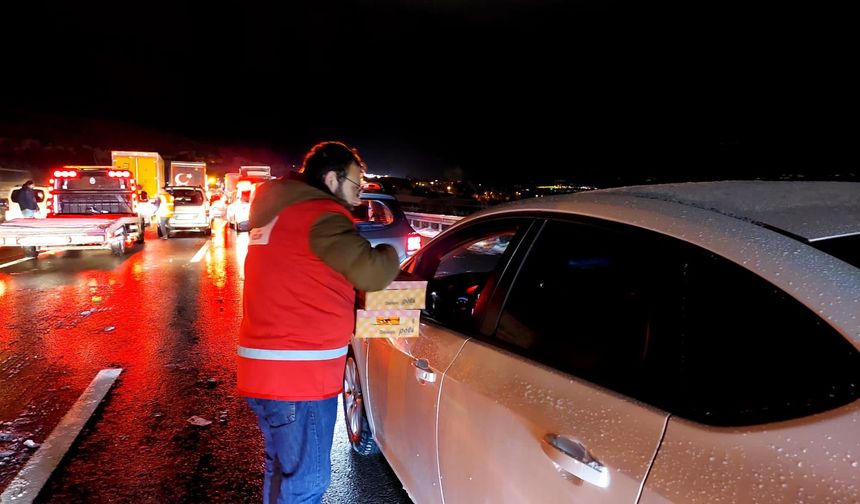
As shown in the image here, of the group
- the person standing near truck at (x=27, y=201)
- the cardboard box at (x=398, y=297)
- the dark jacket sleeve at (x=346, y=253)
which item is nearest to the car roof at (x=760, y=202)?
the cardboard box at (x=398, y=297)

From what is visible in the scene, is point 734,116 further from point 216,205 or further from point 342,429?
point 342,429

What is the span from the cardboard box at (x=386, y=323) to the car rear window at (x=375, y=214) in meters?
5.26

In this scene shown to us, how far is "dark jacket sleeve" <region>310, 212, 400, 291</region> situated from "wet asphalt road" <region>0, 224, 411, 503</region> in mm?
1726

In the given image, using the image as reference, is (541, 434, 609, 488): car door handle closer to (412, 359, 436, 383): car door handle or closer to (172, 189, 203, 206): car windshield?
(412, 359, 436, 383): car door handle

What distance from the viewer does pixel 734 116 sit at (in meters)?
81.8

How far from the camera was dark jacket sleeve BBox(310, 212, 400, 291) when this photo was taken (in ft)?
6.64

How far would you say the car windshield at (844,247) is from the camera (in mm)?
1366

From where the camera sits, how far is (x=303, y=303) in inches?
83.4

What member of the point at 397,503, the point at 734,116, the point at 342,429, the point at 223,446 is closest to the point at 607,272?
the point at 397,503

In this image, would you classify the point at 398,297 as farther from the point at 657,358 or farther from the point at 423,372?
the point at 657,358

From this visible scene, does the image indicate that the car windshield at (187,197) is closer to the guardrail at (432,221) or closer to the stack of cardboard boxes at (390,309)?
the guardrail at (432,221)

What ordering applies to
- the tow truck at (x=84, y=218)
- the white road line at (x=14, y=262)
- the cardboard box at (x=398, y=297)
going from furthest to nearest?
the tow truck at (x=84, y=218) → the white road line at (x=14, y=262) → the cardboard box at (x=398, y=297)

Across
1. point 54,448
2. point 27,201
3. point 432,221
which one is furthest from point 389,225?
point 27,201

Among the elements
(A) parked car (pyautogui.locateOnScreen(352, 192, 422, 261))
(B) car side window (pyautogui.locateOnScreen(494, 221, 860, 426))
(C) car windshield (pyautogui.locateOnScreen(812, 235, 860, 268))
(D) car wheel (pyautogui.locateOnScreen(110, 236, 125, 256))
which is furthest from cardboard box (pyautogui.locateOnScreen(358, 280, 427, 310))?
(D) car wheel (pyautogui.locateOnScreen(110, 236, 125, 256))
